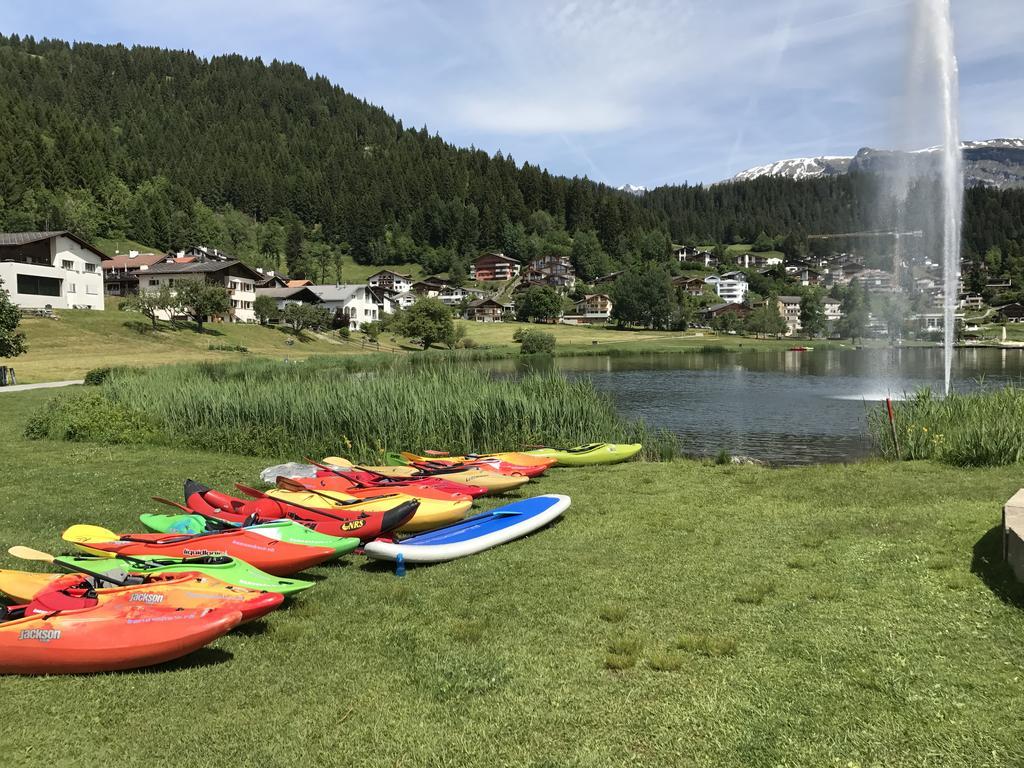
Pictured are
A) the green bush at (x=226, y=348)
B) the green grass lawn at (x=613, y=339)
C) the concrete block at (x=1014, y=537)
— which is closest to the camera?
the concrete block at (x=1014, y=537)

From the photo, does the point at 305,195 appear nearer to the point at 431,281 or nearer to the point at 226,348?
the point at 431,281

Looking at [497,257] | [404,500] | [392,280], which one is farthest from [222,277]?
[497,257]

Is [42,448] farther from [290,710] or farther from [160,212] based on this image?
[160,212]

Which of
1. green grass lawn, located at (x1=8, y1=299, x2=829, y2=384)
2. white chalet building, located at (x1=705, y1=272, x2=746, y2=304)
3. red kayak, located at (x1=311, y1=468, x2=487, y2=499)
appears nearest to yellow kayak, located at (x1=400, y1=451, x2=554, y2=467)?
red kayak, located at (x1=311, y1=468, x2=487, y2=499)

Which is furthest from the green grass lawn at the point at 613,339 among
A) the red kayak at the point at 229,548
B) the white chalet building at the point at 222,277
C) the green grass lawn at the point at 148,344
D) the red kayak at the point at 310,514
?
the red kayak at the point at 229,548

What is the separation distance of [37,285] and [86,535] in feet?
238

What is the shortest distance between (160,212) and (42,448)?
134206 millimetres

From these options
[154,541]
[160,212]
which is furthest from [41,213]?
[154,541]

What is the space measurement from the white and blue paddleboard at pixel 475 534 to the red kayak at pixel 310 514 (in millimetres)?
401

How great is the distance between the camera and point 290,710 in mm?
5094

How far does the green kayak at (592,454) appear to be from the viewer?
15.8 m

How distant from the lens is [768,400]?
33719 millimetres

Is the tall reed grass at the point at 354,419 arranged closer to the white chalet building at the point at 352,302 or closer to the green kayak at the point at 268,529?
the green kayak at the point at 268,529

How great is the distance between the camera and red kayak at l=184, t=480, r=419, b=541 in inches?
359
